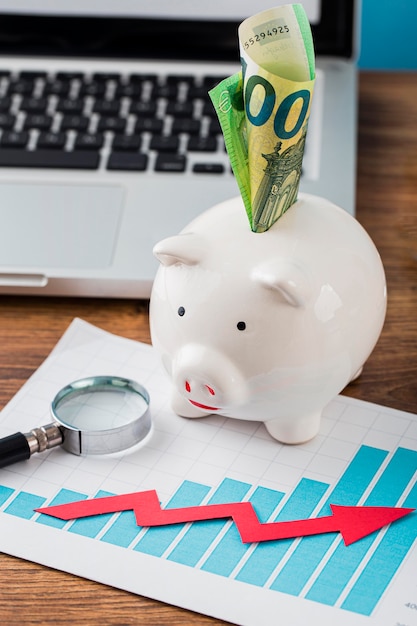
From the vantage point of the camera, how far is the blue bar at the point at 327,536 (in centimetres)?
57

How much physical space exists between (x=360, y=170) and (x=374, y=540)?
1.60ft

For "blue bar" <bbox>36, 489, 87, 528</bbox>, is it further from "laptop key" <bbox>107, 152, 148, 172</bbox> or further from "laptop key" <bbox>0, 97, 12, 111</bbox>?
"laptop key" <bbox>0, 97, 12, 111</bbox>

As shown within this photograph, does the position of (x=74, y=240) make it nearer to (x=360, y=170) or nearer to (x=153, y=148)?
(x=153, y=148)

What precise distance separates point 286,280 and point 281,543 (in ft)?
0.56

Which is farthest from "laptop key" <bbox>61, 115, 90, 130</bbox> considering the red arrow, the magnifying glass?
the red arrow

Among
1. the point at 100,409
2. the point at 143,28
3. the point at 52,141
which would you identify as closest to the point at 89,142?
the point at 52,141

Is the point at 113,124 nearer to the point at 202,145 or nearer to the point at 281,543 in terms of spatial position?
the point at 202,145

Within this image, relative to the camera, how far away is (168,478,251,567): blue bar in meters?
0.59

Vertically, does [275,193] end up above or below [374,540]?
above

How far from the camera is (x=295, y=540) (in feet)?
1.98

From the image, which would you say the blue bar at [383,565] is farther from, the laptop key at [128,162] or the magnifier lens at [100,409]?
the laptop key at [128,162]

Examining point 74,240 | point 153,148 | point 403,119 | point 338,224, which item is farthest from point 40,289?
point 403,119

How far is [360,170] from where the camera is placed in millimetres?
984

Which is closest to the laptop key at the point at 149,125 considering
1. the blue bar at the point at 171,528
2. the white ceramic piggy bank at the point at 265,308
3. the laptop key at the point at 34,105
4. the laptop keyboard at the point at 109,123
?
the laptop keyboard at the point at 109,123
